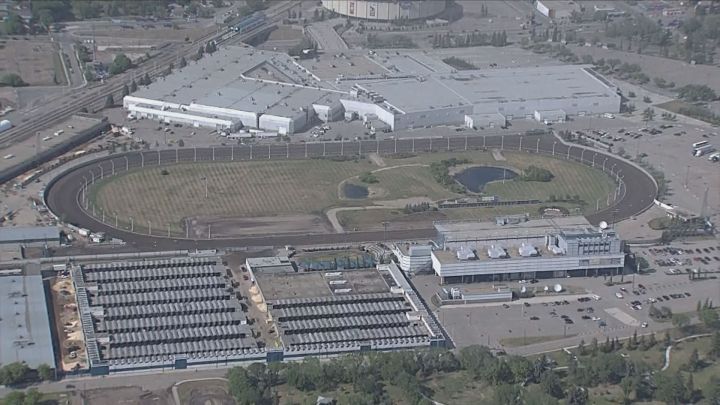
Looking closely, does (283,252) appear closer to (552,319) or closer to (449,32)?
(552,319)

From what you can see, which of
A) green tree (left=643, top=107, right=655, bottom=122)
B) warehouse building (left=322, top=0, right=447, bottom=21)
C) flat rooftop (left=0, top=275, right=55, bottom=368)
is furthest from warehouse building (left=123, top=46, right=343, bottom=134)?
flat rooftop (left=0, top=275, right=55, bottom=368)

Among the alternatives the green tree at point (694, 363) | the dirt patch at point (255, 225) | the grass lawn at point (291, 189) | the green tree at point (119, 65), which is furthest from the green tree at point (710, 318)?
the green tree at point (119, 65)

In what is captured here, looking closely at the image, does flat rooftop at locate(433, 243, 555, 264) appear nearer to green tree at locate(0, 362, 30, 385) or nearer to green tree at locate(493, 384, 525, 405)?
green tree at locate(493, 384, 525, 405)

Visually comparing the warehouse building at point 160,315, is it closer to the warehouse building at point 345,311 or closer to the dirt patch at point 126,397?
the dirt patch at point 126,397

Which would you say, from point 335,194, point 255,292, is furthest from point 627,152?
point 255,292

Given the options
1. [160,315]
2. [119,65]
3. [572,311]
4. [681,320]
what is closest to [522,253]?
[572,311]
